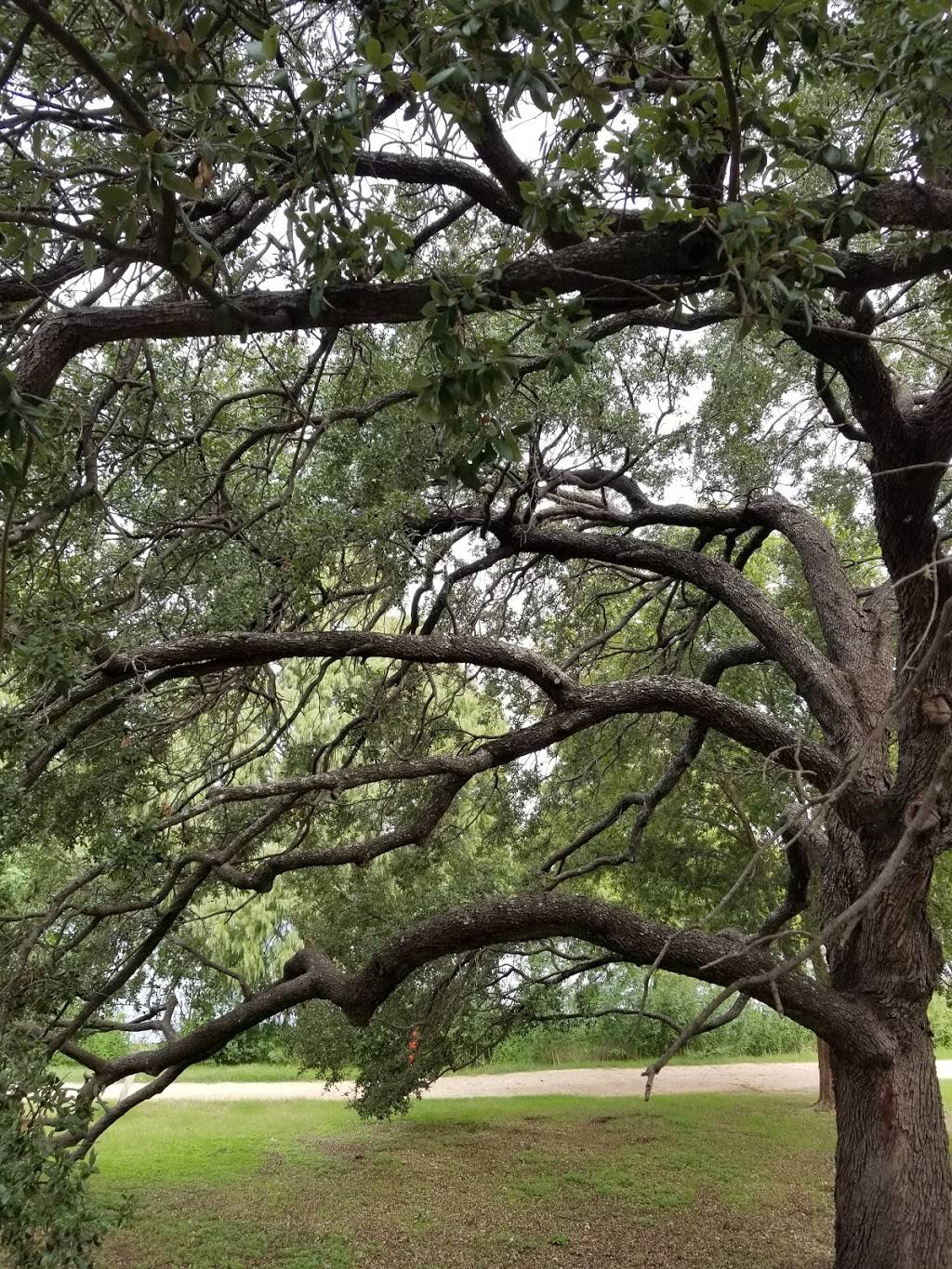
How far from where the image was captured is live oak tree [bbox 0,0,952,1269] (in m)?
2.42

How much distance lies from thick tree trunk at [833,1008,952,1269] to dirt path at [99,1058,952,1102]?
29.9 feet

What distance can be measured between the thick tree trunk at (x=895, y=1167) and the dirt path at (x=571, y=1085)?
9.13 metres

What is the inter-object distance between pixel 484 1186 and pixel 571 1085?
241 inches

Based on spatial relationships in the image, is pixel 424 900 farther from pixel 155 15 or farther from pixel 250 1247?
pixel 155 15

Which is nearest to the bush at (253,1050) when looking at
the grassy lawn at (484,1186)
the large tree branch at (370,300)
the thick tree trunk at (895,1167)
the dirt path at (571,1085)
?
the dirt path at (571,1085)

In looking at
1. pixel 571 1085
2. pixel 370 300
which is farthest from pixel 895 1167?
pixel 571 1085

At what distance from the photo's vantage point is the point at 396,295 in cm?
300

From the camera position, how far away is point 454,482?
3.28m

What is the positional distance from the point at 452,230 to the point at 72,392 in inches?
111

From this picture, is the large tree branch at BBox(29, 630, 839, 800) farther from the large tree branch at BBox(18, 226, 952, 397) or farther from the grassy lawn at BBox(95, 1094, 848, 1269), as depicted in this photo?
the grassy lawn at BBox(95, 1094, 848, 1269)

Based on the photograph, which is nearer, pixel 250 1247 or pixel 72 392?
pixel 72 392

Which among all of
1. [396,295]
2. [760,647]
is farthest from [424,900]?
Result: [396,295]

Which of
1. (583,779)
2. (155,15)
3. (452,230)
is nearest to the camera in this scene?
(155,15)

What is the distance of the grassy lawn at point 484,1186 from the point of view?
287 inches
